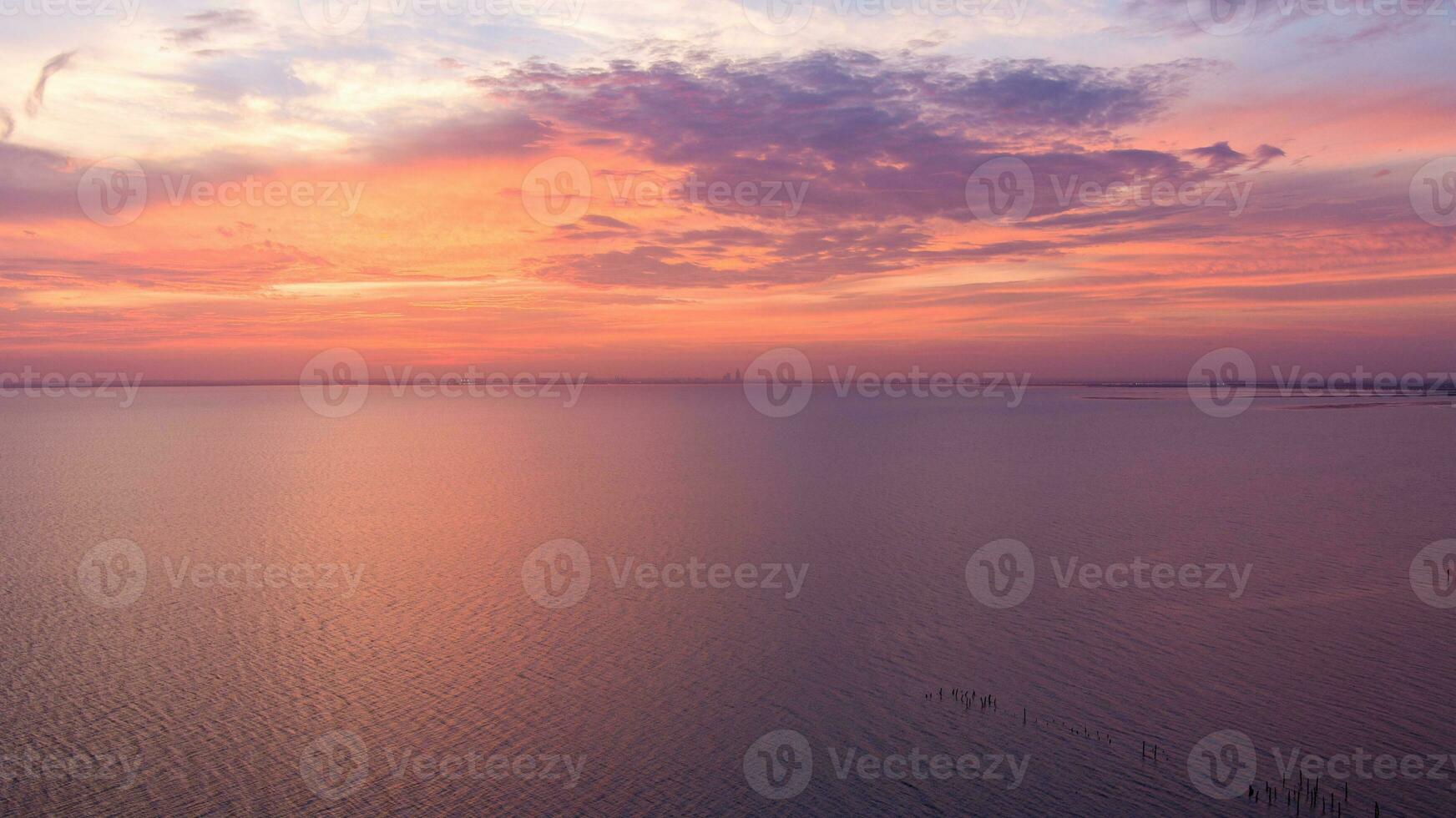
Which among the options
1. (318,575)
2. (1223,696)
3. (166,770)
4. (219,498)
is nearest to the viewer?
(166,770)

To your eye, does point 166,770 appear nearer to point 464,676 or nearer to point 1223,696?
point 464,676

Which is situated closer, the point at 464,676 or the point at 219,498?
the point at 464,676

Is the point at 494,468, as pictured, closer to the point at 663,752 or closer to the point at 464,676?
the point at 464,676

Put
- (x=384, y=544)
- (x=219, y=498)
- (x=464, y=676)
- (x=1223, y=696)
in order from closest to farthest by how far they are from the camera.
Answer: 1. (x=1223, y=696)
2. (x=464, y=676)
3. (x=384, y=544)
4. (x=219, y=498)

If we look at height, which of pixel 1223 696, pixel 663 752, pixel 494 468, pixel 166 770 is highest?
pixel 494 468

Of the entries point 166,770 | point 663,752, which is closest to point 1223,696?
point 663,752

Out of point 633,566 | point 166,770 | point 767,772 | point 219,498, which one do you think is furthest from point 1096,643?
point 219,498

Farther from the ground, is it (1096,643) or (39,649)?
(1096,643)
